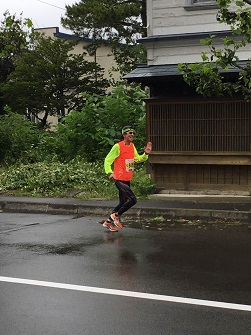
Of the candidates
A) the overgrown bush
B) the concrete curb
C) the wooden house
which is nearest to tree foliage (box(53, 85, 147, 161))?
the overgrown bush

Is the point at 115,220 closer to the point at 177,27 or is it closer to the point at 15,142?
the point at 177,27

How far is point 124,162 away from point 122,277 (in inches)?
133

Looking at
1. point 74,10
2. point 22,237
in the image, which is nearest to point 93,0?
point 74,10

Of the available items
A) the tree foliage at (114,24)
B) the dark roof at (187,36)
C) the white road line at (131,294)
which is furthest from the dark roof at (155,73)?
the tree foliage at (114,24)

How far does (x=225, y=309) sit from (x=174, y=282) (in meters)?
1.07

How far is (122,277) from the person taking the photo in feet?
21.4

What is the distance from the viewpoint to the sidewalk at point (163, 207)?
430 inches

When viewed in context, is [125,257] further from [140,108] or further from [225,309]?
[140,108]

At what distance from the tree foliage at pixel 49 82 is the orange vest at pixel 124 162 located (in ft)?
64.5

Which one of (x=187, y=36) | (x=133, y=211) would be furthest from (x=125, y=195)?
(x=187, y=36)

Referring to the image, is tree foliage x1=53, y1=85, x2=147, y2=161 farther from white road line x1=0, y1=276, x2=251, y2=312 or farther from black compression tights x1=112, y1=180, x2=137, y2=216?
white road line x1=0, y1=276, x2=251, y2=312

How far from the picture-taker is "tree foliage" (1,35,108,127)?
1134 inches

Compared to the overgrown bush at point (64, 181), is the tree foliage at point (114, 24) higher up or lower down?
higher up

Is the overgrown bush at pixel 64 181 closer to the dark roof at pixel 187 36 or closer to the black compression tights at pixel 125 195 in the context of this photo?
the dark roof at pixel 187 36
